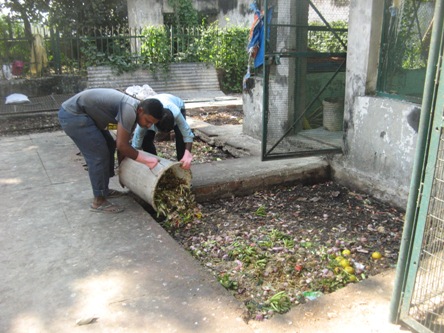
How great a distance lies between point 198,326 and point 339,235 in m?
2.08

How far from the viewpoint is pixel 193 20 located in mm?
15484

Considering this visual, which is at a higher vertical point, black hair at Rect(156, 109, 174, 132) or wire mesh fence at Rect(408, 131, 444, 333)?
black hair at Rect(156, 109, 174, 132)

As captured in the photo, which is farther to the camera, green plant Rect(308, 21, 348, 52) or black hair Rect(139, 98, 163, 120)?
green plant Rect(308, 21, 348, 52)

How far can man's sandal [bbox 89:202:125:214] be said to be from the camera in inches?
171

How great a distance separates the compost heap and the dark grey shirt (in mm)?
825

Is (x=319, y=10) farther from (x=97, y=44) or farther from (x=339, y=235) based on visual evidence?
(x=97, y=44)

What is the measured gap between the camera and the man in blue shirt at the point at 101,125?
4.01 meters

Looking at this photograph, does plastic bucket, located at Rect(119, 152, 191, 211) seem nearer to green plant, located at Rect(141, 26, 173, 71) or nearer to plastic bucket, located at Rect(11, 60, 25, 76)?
plastic bucket, located at Rect(11, 60, 25, 76)

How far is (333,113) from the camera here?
5.98m

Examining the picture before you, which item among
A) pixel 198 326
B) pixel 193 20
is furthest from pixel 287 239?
pixel 193 20

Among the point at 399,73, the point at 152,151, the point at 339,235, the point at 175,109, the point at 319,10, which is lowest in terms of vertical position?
the point at 339,235

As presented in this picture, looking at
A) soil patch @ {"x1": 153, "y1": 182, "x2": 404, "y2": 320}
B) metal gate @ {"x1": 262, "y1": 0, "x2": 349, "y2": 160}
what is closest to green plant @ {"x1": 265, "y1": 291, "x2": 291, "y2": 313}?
soil patch @ {"x1": 153, "y1": 182, "x2": 404, "y2": 320}

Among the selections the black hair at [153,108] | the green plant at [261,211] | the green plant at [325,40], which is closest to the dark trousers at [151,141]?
the black hair at [153,108]

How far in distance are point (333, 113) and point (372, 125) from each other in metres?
1.12
